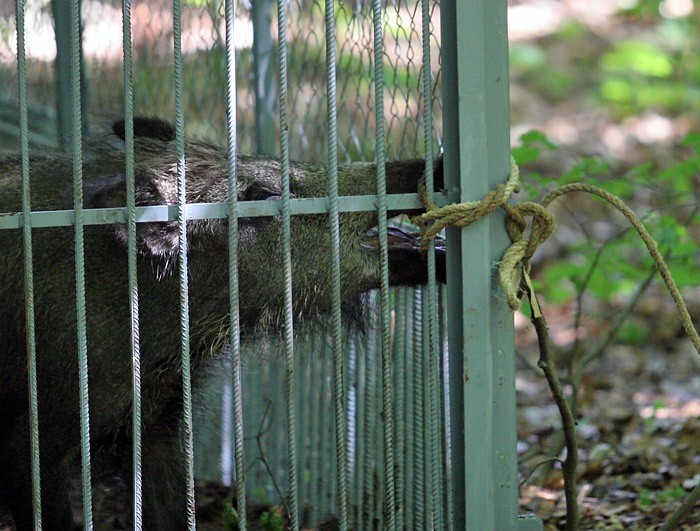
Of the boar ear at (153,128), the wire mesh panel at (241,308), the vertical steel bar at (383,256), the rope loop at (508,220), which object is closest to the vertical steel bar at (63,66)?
the wire mesh panel at (241,308)

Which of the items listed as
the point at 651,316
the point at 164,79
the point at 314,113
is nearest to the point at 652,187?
the point at 314,113

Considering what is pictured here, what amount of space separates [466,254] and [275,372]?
2.10 meters

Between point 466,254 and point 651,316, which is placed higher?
point 466,254

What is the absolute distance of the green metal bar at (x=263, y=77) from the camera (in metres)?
5.17

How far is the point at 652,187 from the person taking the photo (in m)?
4.79

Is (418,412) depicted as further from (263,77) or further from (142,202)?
(263,77)

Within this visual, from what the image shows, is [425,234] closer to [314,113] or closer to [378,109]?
[378,109]

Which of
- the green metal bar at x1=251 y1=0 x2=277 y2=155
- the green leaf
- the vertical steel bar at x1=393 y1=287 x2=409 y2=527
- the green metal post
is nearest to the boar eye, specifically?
the vertical steel bar at x1=393 y1=287 x2=409 y2=527

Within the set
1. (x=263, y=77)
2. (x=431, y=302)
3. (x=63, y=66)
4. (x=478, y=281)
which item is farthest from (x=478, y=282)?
(x=63, y=66)

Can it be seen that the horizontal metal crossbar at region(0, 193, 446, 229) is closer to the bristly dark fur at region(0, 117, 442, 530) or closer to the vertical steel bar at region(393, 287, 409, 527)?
the bristly dark fur at region(0, 117, 442, 530)

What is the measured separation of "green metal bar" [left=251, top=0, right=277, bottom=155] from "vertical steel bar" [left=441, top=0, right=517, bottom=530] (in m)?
2.26

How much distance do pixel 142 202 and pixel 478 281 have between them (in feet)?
4.90

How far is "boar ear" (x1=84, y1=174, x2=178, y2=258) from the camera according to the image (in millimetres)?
3697

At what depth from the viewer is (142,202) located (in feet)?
12.5
